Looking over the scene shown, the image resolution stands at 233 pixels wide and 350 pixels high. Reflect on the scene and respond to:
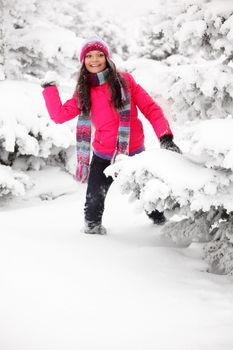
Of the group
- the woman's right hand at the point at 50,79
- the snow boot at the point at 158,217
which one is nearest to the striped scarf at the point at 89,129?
the woman's right hand at the point at 50,79

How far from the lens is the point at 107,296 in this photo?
2.81 metres

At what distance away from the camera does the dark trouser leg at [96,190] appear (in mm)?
4410

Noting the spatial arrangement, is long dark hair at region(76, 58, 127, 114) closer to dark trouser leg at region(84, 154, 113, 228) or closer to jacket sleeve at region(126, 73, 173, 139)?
jacket sleeve at region(126, 73, 173, 139)

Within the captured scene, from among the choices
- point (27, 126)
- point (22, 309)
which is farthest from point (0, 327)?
point (27, 126)

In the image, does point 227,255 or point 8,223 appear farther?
point 8,223

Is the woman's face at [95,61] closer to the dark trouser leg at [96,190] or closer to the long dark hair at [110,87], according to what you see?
the long dark hair at [110,87]

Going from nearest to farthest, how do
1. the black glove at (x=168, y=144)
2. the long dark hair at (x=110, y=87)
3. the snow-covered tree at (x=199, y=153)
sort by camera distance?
1. the snow-covered tree at (x=199, y=153)
2. the black glove at (x=168, y=144)
3. the long dark hair at (x=110, y=87)

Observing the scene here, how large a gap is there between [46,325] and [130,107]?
94.3 inches

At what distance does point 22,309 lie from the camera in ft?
8.59

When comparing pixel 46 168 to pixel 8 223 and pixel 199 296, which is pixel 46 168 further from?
pixel 199 296

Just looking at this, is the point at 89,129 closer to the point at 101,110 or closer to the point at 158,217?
the point at 101,110

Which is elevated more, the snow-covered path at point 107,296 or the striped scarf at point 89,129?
the striped scarf at point 89,129

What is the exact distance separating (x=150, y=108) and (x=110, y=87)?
1.44 feet

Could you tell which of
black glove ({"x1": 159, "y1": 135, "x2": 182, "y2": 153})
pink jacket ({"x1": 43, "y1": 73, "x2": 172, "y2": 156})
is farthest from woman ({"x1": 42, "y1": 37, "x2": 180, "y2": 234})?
black glove ({"x1": 159, "y1": 135, "x2": 182, "y2": 153})
